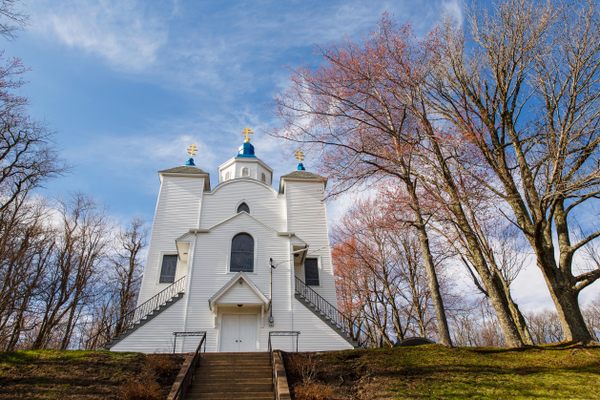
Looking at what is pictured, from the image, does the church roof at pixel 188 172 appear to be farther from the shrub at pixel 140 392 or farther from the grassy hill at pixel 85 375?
the shrub at pixel 140 392

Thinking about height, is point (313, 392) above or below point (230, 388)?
below

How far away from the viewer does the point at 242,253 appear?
17.5 meters

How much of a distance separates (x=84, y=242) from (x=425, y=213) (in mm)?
21069

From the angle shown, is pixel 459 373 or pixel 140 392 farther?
pixel 459 373

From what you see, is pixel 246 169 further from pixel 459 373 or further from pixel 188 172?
pixel 459 373

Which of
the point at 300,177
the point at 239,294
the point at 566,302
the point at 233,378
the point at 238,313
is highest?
the point at 300,177

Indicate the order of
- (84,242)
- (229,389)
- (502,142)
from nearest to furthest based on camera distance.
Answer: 1. (229,389)
2. (502,142)
3. (84,242)

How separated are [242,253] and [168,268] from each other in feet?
13.6

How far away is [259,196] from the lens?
2197cm

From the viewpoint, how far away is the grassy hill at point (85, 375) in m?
8.53

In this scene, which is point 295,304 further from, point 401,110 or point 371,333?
point 371,333

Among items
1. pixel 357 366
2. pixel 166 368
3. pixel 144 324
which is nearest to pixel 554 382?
pixel 357 366

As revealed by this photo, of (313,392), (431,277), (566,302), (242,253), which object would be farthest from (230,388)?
(566,302)

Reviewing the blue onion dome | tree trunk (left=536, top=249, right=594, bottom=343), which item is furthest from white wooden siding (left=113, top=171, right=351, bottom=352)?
tree trunk (left=536, top=249, right=594, bottom=343)
